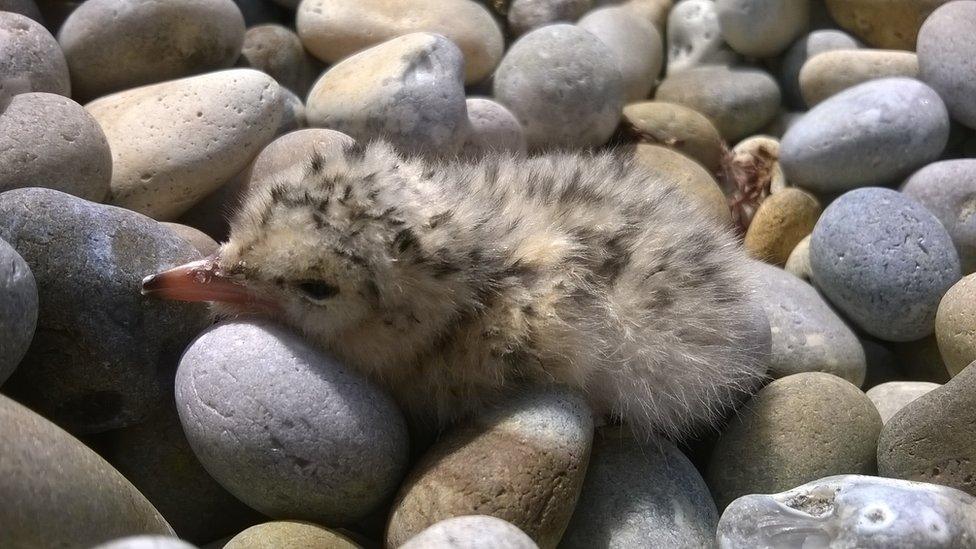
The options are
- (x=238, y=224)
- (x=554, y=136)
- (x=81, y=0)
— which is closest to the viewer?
(x=238, y=224)

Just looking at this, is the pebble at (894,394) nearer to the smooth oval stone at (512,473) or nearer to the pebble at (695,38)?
the smooth oval stone at (512,473)

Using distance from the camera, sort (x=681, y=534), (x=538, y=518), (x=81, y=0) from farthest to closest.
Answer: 1. (x=81, y=0)
2. (x=681, y=534)
3. (x=538, y=518)

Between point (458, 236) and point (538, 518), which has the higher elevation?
point (458, 236)

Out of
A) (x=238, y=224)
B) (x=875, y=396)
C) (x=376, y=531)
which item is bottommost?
(x=376, y=531)

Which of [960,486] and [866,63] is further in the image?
[866,63]

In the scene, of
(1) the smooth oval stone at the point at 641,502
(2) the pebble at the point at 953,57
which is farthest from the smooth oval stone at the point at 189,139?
(2) the pebble at the point at 953,57

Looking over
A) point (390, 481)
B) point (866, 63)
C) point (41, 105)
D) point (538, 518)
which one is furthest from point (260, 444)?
point (866, 63)

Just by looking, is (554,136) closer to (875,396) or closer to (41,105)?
(875,396)

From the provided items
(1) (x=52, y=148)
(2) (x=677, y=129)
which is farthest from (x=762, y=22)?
(1) (x=52, y=148)

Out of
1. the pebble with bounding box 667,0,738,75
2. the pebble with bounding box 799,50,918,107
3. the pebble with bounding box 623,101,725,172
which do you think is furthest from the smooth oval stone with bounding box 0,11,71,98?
the pebble with bounding box 799,50,918,107

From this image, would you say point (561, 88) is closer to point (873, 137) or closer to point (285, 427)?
point (873, 137)
